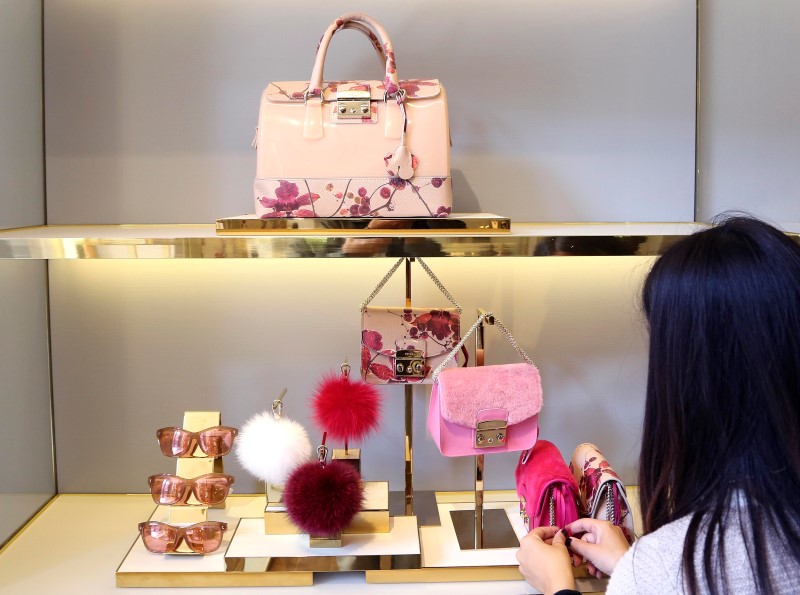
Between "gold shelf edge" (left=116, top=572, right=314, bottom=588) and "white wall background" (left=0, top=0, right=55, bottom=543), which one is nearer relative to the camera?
"gold shelf edge" (left=116, top=572, right=314, bottom=588)

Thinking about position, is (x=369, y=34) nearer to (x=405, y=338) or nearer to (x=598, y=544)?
(x=405, y=338)

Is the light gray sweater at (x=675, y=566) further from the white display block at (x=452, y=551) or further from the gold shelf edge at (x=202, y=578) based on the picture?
the gold shelf edge at (x=202, y=578)

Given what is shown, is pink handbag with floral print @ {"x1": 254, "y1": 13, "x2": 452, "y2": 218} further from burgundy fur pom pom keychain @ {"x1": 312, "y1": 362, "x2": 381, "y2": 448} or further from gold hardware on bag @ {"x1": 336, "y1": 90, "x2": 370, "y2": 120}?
burgundy fur pom pom keychain @ {"x1": 312, "y1": 362, "x2": 381, "y2": 448}

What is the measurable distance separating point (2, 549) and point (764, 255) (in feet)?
3.53

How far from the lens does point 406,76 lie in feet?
4.27

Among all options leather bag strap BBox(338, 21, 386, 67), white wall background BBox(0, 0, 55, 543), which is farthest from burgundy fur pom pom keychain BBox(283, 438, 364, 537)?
leather bag strap BBox(338, 21, 386, 67)

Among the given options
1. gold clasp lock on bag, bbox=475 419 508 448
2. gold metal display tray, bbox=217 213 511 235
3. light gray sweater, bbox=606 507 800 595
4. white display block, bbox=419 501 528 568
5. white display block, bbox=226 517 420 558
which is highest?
gold metal display tray, bbox=217 213 511 235

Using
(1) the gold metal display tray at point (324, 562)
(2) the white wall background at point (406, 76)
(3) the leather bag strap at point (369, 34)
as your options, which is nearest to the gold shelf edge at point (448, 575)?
(1) the gold metal display tray at point (324, 562)

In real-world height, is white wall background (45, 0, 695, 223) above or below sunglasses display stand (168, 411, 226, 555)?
above

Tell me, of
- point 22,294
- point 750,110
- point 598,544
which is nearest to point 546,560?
point 598,544

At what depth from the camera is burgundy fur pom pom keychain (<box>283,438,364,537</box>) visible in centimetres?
109

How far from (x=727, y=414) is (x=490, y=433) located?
0.41 m

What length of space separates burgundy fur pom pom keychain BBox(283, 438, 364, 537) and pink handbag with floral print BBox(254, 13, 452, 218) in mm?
342

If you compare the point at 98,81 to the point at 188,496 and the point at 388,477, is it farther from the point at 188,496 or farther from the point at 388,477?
the point at 388,477
